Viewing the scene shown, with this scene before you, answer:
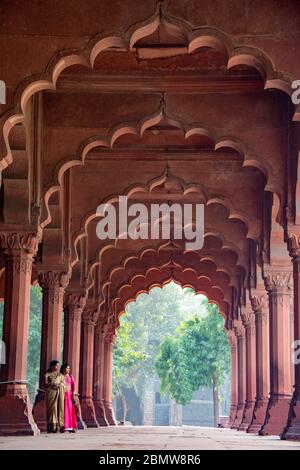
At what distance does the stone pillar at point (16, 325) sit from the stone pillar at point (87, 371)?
27.8 feet

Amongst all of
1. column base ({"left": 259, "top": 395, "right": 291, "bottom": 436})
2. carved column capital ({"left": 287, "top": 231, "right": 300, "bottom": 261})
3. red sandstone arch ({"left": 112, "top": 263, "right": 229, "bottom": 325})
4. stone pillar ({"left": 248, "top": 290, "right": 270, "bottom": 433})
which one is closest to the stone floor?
carved column capital ({"left": 287, "top": 231, "right": 300, "bottom": 261})

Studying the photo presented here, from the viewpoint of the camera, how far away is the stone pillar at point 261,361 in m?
20.0

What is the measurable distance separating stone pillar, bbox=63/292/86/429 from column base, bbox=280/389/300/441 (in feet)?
25.4

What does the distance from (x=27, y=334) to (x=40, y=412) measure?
7.27ft

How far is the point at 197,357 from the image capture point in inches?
1756

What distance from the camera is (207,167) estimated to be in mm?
17406

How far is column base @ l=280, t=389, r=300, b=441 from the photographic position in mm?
12273

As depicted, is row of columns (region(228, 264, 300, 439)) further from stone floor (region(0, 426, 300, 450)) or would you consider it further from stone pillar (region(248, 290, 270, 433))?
stone floor (region(0, 426, 300, 450))

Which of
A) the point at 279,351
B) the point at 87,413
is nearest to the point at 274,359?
the point at 279,351

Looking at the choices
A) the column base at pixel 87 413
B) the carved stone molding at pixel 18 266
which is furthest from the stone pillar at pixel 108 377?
the carved stone molding at pixel 18 266

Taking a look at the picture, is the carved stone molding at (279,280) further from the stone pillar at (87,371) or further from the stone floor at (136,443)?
the stone pillar at (87,371)

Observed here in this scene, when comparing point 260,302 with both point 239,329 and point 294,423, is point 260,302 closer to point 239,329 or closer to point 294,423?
point 239,329

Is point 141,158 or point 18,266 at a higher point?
point 141,158

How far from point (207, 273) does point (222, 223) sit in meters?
5.40
